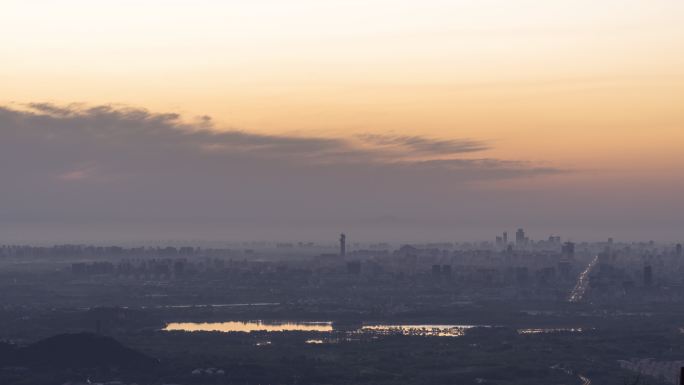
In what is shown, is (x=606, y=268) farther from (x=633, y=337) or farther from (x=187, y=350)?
(x=187, y=350)

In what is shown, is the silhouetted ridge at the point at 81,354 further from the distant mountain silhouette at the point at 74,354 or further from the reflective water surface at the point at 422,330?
the reflective water surface at the point at 422,330

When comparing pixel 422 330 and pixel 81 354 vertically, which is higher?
pixel 422 330

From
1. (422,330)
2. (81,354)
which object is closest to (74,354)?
(81,354)

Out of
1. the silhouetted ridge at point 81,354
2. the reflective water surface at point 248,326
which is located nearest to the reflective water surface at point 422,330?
the reflective water surface at point 248,326

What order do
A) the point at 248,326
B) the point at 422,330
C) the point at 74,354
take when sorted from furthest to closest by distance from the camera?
the point at 248,326
the point at 422,330
the point at 74,354

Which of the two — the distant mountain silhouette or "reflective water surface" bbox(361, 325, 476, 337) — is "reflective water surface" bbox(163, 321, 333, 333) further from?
the distant mountain silhouette

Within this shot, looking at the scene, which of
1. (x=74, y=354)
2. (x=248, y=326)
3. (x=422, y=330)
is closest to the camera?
(x=74, y=354)

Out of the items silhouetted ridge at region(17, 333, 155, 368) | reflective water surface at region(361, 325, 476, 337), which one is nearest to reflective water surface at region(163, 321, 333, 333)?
reflective water surface at region(361, 325, 476, 337)

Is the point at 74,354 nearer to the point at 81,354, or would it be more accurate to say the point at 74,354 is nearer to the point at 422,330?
the point at 81,354
